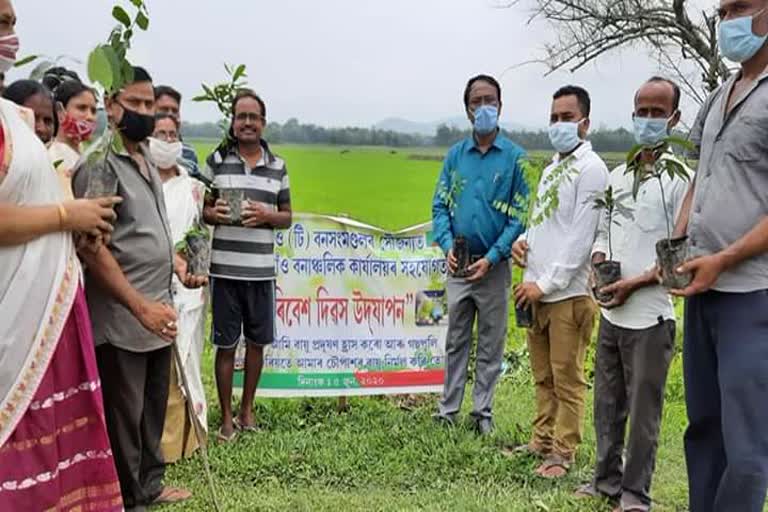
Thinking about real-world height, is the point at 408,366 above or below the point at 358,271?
below

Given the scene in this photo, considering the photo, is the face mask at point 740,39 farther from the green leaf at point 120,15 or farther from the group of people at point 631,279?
the green leaf at point 120,15

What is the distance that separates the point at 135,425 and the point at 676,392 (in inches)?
156

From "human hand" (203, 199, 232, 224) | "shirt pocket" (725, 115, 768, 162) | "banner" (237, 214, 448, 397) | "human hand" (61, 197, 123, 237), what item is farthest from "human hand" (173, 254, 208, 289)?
"shirt pocket" (725, 115, 768, 162)

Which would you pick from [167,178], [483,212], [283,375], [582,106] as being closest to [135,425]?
[167,178]

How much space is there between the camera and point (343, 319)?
5062 millimetres

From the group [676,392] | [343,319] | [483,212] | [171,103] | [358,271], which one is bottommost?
[676,392]

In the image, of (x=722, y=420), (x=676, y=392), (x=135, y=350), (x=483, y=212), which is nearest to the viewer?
(x=722, y=420)

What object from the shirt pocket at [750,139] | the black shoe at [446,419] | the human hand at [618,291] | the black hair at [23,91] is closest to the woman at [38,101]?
the black hair at [23,91]

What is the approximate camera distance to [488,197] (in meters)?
4.41

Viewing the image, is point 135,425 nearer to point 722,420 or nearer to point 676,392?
point 722,420

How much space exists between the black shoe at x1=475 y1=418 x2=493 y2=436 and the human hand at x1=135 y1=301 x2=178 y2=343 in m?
2.17

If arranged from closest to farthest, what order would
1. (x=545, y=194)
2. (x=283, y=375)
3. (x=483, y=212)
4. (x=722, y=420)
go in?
(x=722, y=420)
(x=545, y=194)
(x=483, y=212)
(x=283, y=375)

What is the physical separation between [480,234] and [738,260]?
6.97ft

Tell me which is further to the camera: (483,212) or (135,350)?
(483,212)
